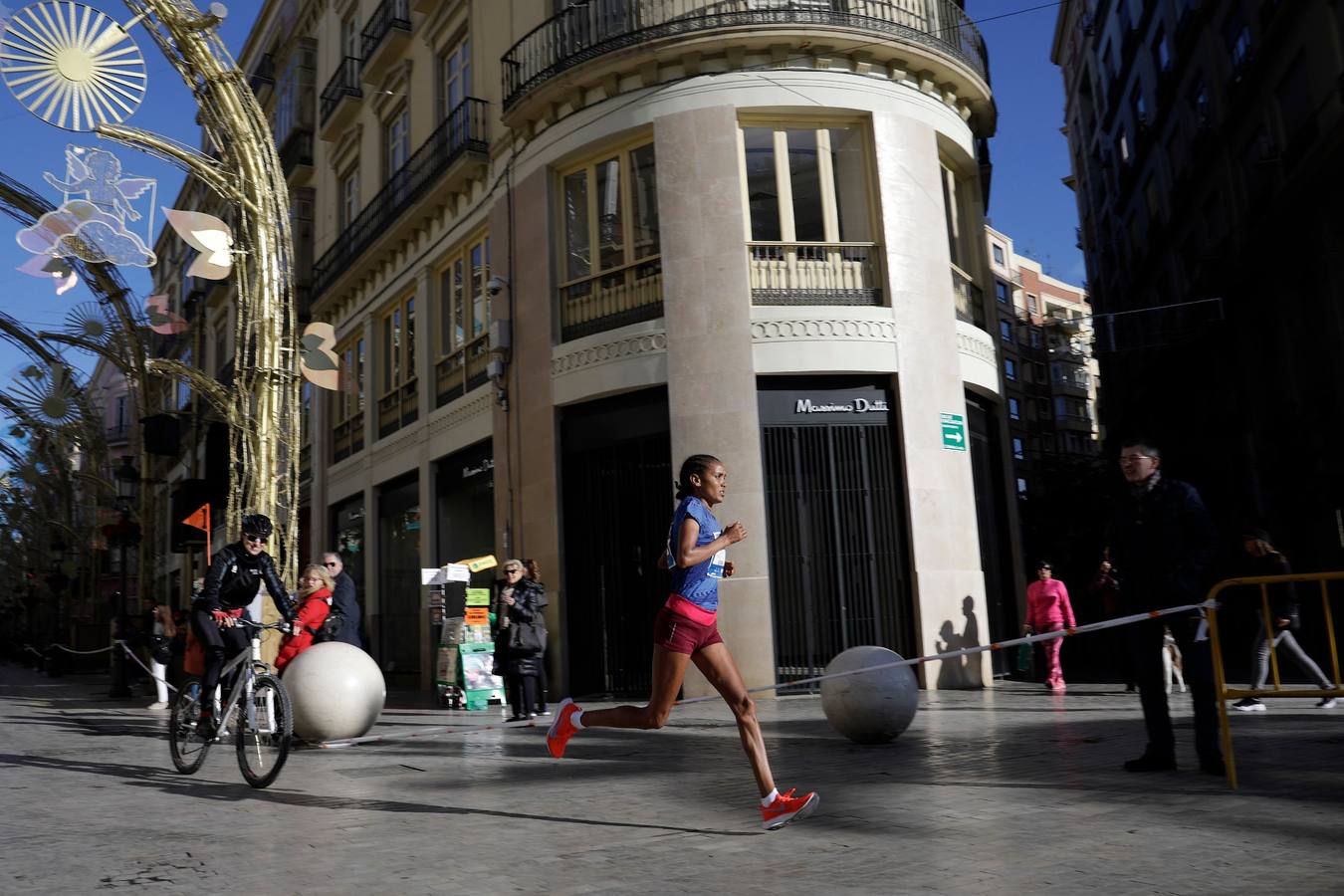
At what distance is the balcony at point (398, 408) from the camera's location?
888 inches

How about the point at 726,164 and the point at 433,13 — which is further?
the point at 433,13

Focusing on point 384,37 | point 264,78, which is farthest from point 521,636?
point 264,78

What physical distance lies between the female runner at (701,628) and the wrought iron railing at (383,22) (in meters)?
20.1

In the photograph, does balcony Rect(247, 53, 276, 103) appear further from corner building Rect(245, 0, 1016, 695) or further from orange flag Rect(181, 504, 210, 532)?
orange flag Rect(181, 504, 210, 532)

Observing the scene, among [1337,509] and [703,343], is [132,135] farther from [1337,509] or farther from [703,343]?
[1337,509]

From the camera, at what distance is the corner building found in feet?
48.8

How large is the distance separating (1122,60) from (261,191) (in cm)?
3136

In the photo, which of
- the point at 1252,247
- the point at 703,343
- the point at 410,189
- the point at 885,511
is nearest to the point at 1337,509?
the point at 1252,247

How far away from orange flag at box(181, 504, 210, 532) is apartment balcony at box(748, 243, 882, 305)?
796 cm

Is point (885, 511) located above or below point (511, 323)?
below

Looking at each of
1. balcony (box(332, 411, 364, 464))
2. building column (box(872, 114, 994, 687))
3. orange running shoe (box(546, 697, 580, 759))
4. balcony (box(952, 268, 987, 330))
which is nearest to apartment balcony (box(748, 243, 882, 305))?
building column (box(872, 114, 994, 687))

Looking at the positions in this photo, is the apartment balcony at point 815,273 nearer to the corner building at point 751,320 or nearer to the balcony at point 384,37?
the corner building at point 751,320

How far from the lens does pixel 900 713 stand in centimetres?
883

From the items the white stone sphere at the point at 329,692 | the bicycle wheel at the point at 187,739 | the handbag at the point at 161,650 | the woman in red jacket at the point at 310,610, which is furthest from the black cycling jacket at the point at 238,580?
the handbag at the point at 161,650
